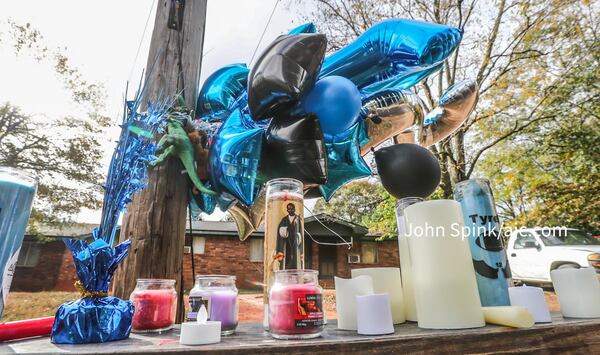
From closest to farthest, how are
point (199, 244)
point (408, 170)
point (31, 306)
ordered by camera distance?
point (408, 170), point (31, 306), point (199, 244)

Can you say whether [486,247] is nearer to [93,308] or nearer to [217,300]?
[217,300]

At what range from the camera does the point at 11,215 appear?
713 mm

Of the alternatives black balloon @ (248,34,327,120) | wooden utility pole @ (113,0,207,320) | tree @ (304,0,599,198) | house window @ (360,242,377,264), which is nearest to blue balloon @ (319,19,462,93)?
black balloon @ (248,34,327,120)

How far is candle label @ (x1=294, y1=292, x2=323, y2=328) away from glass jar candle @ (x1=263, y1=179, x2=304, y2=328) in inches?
6.7

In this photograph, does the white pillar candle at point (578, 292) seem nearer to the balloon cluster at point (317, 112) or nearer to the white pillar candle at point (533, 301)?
the white pillar candle at point (533, 301)

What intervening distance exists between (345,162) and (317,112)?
0.35 m

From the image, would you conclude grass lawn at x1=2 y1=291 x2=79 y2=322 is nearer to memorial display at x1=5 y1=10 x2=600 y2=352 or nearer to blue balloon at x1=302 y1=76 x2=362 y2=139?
memorial display at x1=5 y1=10 x2=600 y2=352

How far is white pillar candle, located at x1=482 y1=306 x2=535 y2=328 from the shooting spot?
736 millimetres

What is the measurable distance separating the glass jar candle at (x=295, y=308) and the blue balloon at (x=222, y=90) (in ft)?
2.65

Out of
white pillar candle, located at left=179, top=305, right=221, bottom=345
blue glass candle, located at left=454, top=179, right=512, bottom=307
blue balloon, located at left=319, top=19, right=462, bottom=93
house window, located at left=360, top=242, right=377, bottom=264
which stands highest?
house window, located at left=360, top=242, right=377, bottom=264

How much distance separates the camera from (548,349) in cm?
73

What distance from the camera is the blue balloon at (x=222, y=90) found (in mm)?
1296

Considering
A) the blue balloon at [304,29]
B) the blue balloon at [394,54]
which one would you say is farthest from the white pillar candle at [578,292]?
the blue balloon at [304,29]

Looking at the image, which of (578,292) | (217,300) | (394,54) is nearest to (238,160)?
(217,300)
